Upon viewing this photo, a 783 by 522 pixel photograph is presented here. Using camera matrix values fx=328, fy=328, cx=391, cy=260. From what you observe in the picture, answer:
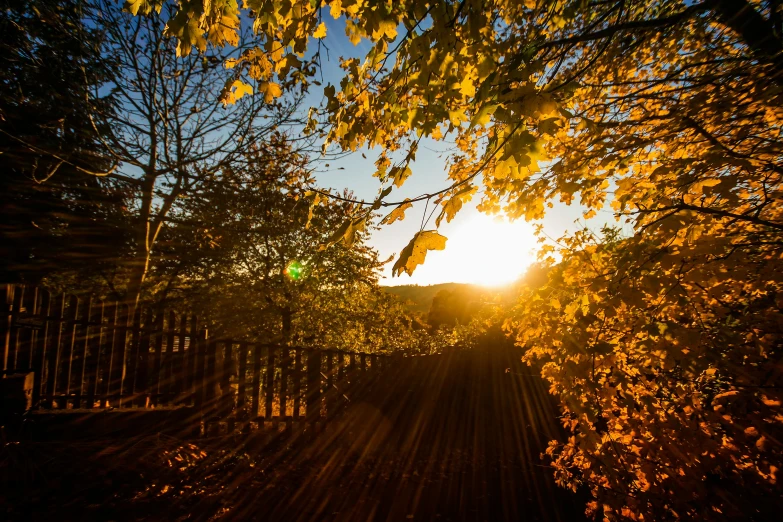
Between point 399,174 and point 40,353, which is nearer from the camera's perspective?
point 399,174

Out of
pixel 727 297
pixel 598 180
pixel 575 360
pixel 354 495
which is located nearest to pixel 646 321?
pixel 575 360

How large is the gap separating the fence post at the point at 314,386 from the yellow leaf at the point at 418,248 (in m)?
4.87

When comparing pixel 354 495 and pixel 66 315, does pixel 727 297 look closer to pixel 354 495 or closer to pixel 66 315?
pixel 354 495

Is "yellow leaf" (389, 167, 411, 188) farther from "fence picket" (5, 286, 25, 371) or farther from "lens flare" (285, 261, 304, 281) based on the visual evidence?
"lens flare" (285, 261, 304, 281)

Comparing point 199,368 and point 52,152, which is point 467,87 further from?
point 52,152

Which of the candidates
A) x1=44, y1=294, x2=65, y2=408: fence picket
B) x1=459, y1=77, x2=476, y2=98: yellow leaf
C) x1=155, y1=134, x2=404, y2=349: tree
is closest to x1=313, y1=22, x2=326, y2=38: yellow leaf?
x1=459, y1=77, x2=476, y2=98: yellow leaf

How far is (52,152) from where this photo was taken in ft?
16.6

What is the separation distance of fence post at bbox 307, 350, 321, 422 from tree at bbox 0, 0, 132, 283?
432 centimetres

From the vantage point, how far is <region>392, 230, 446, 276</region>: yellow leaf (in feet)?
5.72

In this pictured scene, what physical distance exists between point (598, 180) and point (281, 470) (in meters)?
5.30

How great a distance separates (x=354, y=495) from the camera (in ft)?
13.9

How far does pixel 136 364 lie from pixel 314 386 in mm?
2704

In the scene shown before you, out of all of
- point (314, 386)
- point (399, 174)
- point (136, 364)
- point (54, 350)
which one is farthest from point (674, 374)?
point (54, 350)

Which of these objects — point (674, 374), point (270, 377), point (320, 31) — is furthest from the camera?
point (270, 377)
